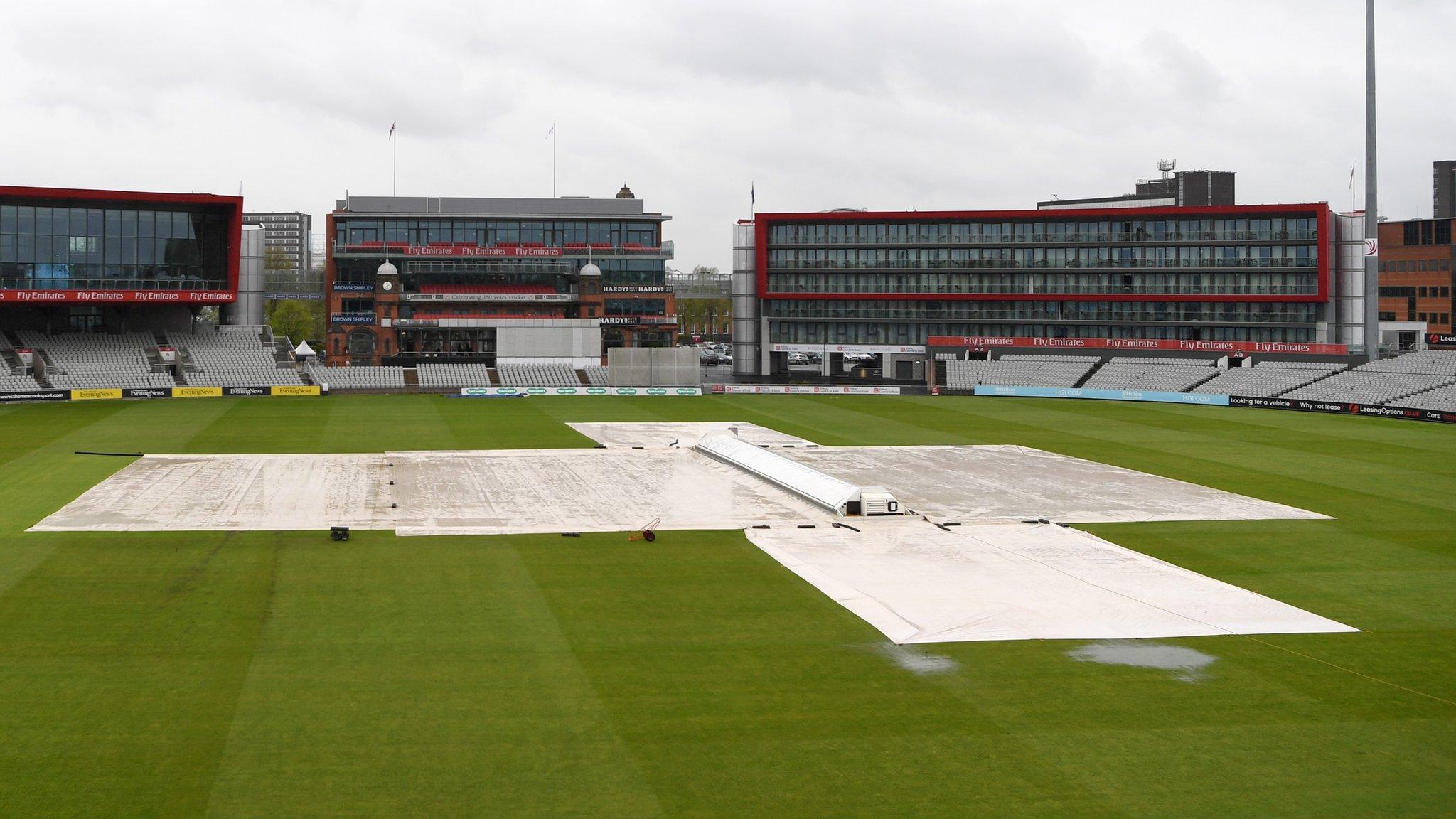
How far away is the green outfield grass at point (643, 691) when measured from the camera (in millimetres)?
13781

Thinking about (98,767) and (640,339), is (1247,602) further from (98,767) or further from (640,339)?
(640,339)

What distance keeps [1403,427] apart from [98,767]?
199 ft

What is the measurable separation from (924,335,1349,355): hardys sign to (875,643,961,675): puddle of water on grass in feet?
236

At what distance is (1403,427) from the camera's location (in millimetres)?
59688

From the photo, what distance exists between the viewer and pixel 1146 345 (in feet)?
293

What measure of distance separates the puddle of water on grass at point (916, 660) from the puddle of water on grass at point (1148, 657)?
6.84ft

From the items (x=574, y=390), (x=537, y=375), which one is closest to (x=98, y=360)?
(x=537, y=375)

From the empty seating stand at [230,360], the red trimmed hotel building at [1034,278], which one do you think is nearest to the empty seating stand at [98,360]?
the empty seating stand at [230,360]

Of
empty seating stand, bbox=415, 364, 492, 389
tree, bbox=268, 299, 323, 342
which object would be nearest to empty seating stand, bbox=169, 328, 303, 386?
empty seating stand, bbox=415, 364, 492, 389

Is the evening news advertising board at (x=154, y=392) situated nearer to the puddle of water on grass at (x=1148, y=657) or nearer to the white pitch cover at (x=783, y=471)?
the white pitch cover at (x=783, y=471)

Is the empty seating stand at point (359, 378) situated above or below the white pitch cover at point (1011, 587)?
above

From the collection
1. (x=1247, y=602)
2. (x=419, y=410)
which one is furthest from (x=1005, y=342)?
(x=1247, y=602)

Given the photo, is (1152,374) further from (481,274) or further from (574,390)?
(481,274)

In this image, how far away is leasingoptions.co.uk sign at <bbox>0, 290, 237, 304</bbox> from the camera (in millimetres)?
75188
